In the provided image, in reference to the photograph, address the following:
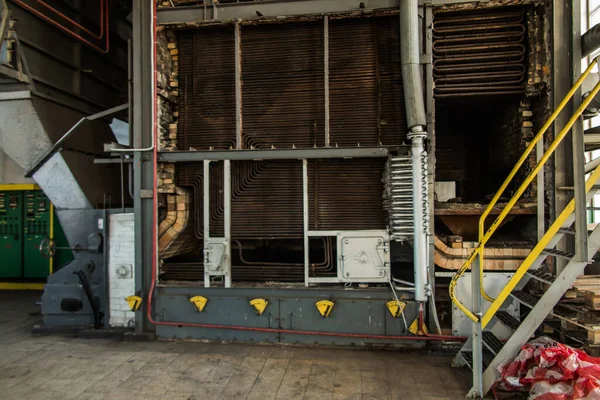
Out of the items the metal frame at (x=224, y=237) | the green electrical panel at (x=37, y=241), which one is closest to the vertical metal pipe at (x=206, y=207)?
the metal frame at (x=224, y=237)

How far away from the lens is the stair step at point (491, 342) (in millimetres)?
3260

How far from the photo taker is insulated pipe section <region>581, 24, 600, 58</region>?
3.75 metres

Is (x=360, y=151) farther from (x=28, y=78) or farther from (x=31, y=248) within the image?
(x=31, y=248)

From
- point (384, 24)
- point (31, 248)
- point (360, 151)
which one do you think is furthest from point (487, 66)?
point (31, 248)

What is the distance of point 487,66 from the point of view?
4.42 metres

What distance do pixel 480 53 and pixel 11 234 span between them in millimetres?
9516

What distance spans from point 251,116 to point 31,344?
4.01 meters

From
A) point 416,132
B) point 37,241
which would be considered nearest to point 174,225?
point 416,132

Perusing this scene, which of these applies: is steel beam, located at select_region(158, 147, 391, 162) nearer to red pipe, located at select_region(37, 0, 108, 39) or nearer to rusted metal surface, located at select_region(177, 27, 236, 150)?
rusted metal surface, located at select_region(177, 27, 236, 150)

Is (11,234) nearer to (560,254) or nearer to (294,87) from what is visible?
(294,87)

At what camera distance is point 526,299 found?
3477 mm

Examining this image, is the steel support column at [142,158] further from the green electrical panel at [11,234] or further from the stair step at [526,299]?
the green electrical panel at [11,234]

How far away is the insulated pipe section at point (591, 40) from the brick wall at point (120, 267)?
5.88 m

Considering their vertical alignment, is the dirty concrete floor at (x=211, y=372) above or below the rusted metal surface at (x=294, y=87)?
below
